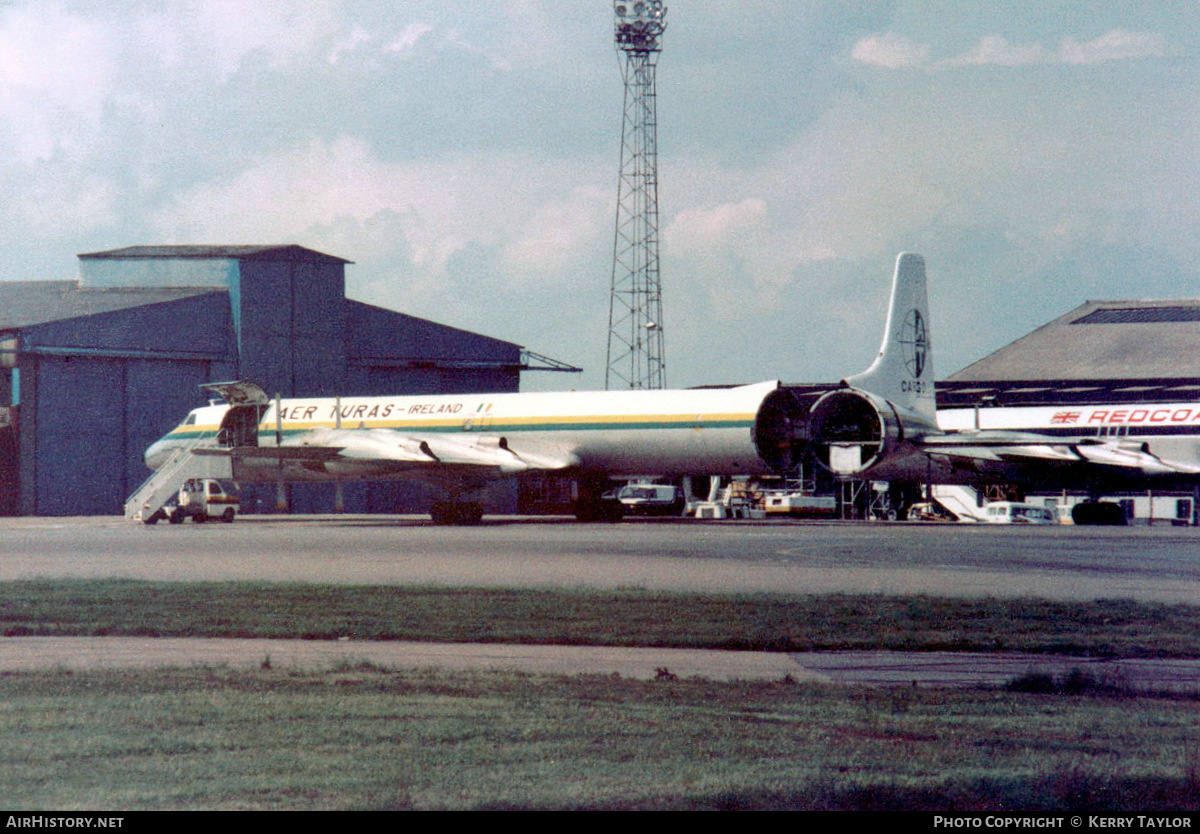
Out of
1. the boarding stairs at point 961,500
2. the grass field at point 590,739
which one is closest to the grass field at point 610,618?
the grass field at point 590,739

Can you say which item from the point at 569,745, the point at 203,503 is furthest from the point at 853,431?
the point at 569,745

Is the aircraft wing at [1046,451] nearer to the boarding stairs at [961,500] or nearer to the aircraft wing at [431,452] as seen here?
the boarding stairs at [961,500]

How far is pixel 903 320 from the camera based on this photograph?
48.1 metres

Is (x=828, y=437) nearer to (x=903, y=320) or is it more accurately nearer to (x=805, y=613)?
(x=903, y=320)

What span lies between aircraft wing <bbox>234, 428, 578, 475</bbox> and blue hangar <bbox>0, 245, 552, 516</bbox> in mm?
20574

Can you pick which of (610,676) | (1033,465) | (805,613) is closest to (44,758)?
(610,676)

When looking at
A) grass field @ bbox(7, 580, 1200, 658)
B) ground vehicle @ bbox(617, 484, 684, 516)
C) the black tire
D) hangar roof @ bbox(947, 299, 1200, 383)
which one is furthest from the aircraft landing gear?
hangar roof @ bbox(947, 299, 1200, 383)

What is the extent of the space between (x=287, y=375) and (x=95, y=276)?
1267 centimetres

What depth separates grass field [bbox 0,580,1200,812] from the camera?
7465 mm

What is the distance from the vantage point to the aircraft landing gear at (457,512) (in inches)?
1810

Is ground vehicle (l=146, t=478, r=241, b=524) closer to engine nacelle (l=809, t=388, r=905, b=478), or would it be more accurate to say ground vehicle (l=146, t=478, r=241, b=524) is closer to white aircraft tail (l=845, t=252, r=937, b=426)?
engine nacelle (l=809, t=388, r=905, b=478)

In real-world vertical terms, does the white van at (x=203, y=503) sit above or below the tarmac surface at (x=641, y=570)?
above

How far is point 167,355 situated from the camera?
67312 mm

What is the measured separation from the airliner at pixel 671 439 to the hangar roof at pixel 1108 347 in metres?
20.5
